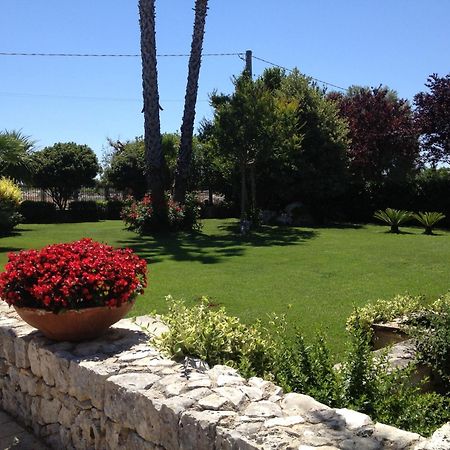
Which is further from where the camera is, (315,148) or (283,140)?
(315,148)

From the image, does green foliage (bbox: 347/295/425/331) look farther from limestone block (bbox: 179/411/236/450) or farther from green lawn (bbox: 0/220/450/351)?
limestone block (bbox: 179/411/236/450)

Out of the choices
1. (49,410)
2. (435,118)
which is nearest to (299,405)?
(49,410)

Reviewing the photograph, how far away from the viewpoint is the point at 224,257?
38.0 ft

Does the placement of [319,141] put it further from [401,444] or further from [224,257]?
[401,444]

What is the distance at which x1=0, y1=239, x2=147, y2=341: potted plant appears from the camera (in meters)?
3.64

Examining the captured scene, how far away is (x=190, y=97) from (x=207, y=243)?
19.5 feet

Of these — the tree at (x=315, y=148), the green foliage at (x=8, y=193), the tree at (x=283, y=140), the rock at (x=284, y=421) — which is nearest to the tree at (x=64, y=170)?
the green foliage at (x=8, y=193)

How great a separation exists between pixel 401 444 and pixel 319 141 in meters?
19.2

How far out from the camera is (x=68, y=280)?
366 cm

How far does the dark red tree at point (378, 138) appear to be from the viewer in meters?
25.4

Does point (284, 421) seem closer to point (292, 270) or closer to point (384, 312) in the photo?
point (384, 312)

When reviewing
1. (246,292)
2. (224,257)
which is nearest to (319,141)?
(224,257)

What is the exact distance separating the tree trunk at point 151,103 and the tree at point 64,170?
1199 centimetres

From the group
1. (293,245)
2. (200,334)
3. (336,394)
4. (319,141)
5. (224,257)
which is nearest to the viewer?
(336,394)
